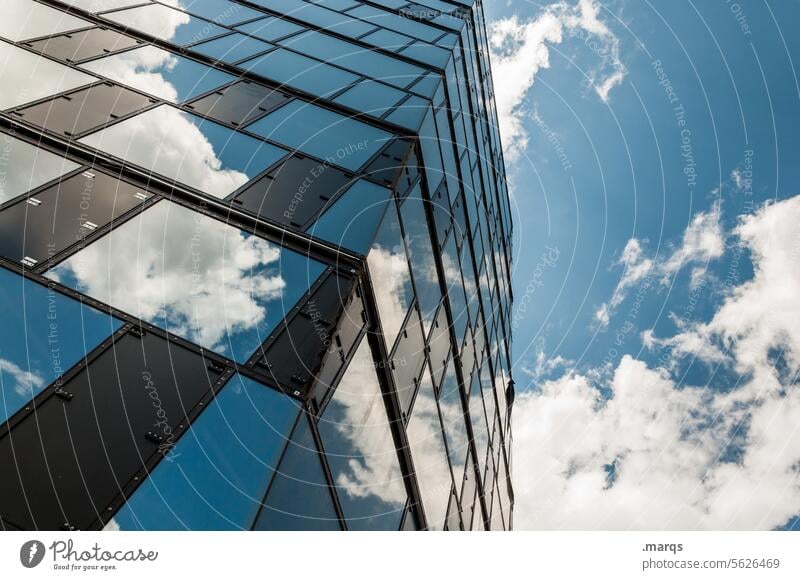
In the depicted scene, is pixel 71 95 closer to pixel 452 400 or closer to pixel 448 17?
pixel 452 400

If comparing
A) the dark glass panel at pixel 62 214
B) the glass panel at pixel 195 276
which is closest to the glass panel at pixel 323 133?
the glass panel at pixel 195 276

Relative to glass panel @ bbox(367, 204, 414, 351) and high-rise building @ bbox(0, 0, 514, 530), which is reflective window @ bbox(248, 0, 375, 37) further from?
glass panel @ bbox(367, 204, 414, 351)

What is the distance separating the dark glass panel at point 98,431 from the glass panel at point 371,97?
658 cm

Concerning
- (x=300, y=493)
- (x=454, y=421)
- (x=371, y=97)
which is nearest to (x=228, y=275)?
(x=300, y=493)

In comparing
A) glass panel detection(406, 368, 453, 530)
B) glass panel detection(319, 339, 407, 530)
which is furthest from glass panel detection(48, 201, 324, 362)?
glass panel detection(406, 368, 453, 530)

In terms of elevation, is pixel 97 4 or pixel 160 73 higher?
pixel 97 4

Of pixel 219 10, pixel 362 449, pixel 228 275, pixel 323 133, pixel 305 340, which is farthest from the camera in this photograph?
pixel 219 10

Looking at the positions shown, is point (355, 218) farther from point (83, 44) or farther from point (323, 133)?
point (83, 44)

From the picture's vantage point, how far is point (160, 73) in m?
10.5

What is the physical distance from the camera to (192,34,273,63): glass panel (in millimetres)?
11648

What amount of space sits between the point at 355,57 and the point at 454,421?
8.18 metres

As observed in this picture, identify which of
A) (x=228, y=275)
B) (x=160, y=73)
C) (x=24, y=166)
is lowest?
(x=228, y=275)

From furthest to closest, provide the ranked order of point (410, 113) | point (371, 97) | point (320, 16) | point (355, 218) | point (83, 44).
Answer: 1. point (320, 16)
2. point (371, 97)
3. point (410, 113)
4. point (83, 44)
5. point (355, 218)

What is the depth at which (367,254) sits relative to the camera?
8.12 m
